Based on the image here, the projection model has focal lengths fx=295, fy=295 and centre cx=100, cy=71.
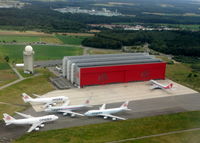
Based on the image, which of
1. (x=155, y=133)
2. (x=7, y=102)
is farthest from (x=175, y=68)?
(x=7, y=102)

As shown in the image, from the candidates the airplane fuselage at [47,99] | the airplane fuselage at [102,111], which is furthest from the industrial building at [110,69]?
the airplane fuselage at [102,111]

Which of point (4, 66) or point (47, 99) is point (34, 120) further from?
point (4, 66)

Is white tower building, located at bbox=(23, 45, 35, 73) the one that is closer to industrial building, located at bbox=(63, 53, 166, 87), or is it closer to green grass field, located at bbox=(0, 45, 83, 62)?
industrial building, located at bbox=(63, 53, 166, 87)

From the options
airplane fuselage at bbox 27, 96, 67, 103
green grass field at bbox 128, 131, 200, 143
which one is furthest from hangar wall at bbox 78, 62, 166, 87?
green grass field at bbox 128, 131, 200, 143

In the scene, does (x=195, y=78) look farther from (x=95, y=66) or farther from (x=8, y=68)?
(x=8, y=68)

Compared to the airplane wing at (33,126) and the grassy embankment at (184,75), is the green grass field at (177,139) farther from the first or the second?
the grassy embankment at (184,75)
